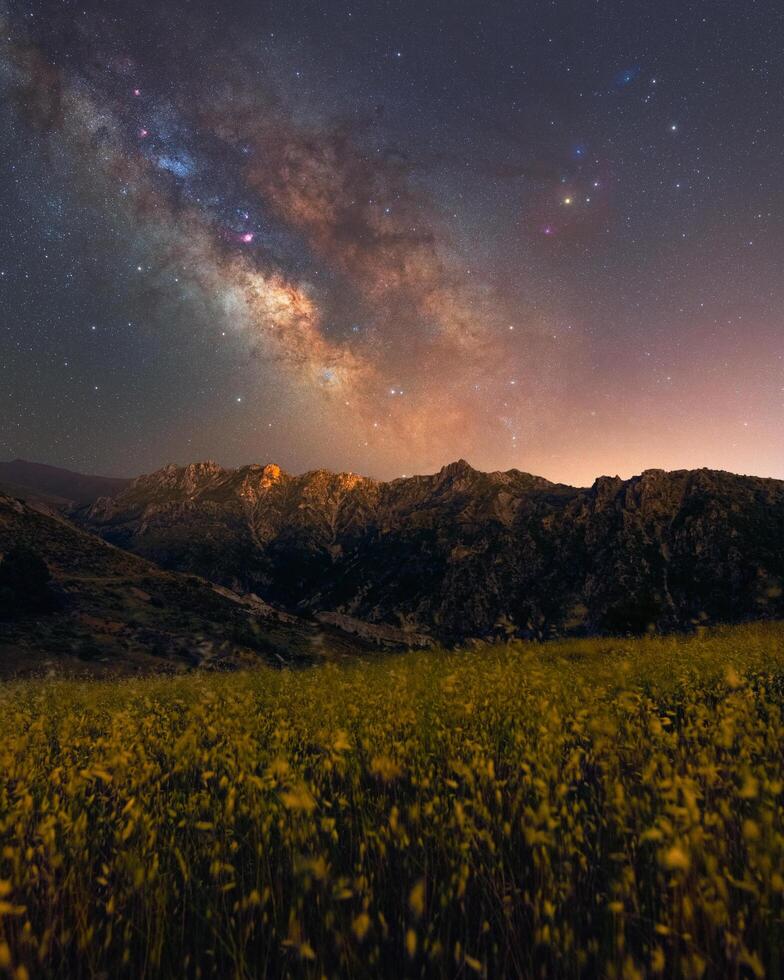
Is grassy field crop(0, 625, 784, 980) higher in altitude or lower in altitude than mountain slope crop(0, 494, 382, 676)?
higher

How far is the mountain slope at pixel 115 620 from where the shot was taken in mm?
39719

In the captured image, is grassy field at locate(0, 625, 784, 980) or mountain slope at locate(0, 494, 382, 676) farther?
mountain slope at locate(0, 494, 382, 676)

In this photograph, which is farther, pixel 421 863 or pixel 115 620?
pixel 115 620

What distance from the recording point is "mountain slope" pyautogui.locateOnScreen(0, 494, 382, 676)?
39.7 m

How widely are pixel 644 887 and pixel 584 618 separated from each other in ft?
674

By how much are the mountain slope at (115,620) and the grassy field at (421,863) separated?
3711 centimetres

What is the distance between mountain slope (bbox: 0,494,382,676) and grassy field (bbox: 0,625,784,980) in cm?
3711

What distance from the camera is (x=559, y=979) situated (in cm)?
202

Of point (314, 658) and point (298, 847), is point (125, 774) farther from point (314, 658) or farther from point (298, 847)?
point (314, 658)

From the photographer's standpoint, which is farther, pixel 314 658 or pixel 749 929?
pixel 314 658

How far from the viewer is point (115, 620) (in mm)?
51938

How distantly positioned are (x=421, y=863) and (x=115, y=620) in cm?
5804

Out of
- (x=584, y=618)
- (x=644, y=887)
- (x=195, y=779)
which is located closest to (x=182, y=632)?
(x=195, y=779)

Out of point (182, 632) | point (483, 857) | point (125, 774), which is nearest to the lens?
point (483, 857)
